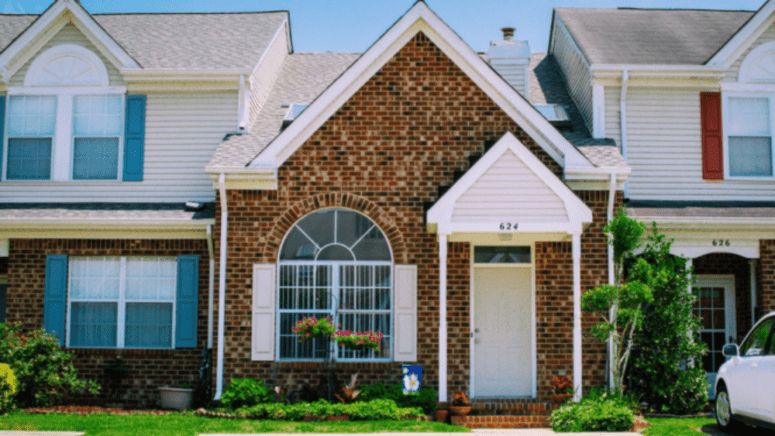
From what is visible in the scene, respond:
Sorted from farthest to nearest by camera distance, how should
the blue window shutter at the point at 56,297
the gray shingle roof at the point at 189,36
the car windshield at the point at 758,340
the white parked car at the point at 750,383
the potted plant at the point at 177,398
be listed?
the gray shingle roof at the point at 189,36 → the blue window shutter at the point at 56,297 → the potted plant at the point at 177,398 → the car windshield at the point at 758,340 → the white parked car at the point at 750,383

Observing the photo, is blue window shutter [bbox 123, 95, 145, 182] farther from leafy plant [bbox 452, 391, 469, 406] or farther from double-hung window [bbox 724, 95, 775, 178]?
double-hung window [bbox 724, 95, 775, 178]

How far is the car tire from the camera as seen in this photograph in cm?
990

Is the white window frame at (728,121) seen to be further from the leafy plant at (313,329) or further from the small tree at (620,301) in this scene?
the leafy plant at (313,329)

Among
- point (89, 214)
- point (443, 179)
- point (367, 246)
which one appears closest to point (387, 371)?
point (367, 246)

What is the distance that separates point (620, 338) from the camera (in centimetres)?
1175

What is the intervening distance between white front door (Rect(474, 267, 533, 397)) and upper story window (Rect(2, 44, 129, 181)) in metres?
7.10

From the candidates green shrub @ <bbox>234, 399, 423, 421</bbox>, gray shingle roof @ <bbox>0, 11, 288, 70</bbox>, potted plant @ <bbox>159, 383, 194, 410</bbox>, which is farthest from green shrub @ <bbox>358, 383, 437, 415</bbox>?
gray shingle roof @ <bbox>0, 11, 288, 70</bbox>

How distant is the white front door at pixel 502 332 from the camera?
12.8m

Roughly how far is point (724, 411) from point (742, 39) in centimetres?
752

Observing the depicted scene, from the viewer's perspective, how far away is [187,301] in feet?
43.8

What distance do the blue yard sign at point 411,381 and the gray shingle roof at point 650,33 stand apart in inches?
267

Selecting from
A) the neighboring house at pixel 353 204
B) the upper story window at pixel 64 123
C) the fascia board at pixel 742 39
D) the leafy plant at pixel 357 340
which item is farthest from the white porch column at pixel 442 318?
the fascia board at pixel 742 39

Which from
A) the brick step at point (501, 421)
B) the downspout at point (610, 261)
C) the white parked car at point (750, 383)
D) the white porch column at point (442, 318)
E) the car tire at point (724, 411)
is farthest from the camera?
the downspout at point (610, 261)

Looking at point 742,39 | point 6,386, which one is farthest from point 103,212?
point 742,39
